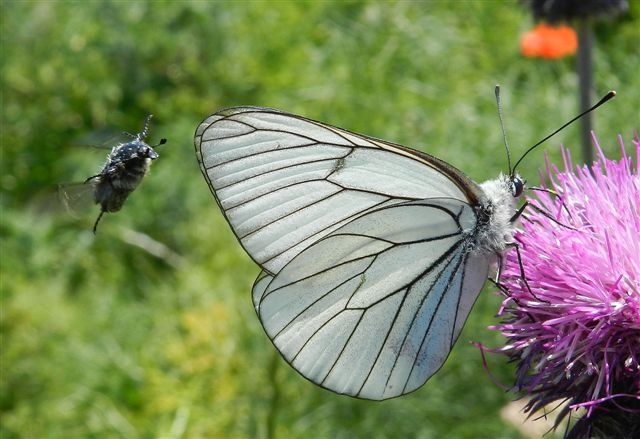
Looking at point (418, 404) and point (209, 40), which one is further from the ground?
point (209, 40)

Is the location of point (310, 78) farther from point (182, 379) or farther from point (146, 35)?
point (182, 379)

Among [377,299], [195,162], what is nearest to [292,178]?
[377,299]

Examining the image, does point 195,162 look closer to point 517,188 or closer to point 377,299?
point 377,299

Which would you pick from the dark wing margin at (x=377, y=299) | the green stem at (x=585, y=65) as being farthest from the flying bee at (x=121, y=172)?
the green stem at (x=585, y=65)

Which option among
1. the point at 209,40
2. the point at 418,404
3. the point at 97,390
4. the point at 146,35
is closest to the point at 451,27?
the point at 209,40

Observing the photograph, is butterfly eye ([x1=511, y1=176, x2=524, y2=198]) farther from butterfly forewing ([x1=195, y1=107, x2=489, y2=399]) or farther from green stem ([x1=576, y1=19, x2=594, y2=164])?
green stem ([x1=576, y1=19, x2=594, y2=164])
